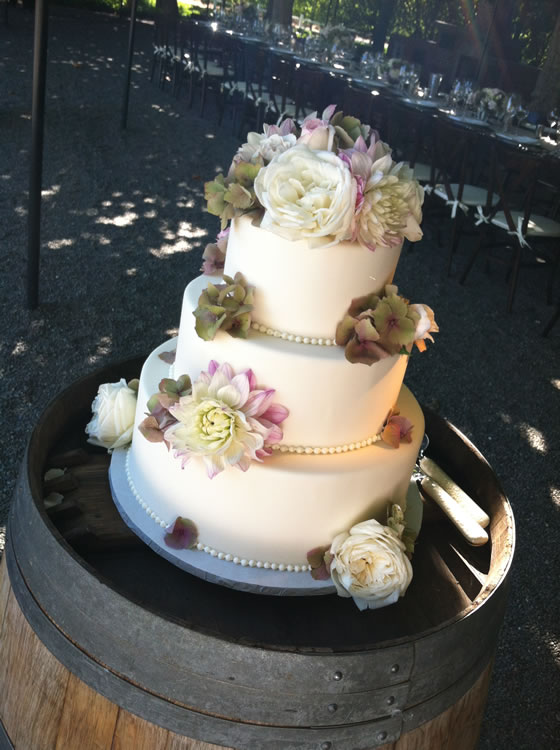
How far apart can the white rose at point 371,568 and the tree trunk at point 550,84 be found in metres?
9.42

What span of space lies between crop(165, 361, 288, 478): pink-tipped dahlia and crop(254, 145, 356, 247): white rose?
0.32 metres

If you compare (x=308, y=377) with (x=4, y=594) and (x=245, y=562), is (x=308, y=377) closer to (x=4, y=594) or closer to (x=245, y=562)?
(x=245, y=562)

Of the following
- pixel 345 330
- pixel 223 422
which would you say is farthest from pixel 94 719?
pixel 345 330

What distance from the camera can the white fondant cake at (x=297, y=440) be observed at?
136 centimetres

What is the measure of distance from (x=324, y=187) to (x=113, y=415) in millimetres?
837

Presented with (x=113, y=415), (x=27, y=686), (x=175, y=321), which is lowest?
(x=175, y=321)

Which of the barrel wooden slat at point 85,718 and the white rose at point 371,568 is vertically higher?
the white rose at point 371,568

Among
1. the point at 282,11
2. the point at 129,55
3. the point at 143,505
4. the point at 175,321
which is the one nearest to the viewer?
the point at 143,505

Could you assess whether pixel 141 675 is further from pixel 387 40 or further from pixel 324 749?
pixel 387 40

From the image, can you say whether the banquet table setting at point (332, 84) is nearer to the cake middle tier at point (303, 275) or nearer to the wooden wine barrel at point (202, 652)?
the cake middle tier at point (303, 275)

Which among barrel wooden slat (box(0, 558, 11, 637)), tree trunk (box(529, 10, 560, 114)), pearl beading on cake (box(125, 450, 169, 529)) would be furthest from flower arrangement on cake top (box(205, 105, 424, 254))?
tree trunk (box(529, 10, 560, 114))

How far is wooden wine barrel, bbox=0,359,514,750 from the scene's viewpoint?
1.14 meters

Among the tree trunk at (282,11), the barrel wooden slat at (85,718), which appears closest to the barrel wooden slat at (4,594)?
the barrel wooden slat at (85,718)

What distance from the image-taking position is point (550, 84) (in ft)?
30.9
